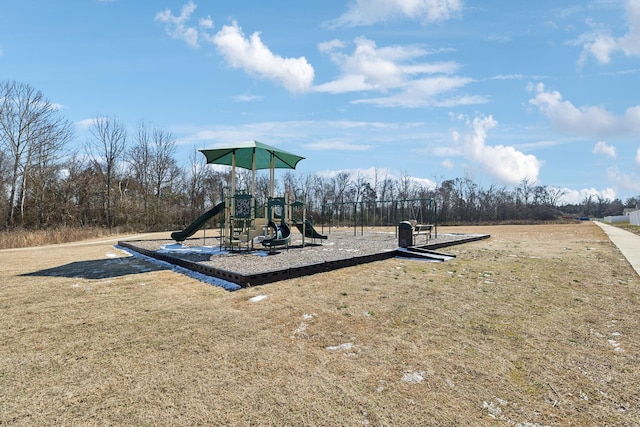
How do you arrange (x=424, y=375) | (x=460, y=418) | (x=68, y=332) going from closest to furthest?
(x=460, y=418), (x=424, y=375), (x=68, y=332)

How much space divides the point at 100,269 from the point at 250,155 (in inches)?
222

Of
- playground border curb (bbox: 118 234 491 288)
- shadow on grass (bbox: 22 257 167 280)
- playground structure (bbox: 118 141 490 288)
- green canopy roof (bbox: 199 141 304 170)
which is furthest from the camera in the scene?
green canopy roof (bbox: 199 141 304 170)

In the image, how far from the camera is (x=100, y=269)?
7.37 m

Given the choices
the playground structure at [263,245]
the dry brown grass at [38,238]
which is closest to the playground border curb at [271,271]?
the playground structure at [263,245]

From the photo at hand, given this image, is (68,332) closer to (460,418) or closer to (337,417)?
(337,417)

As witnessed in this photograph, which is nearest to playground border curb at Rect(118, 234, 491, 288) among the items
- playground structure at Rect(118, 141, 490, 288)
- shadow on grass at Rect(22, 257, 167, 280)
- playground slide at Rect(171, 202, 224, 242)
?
playground structure at Rect(118, 141, 490, 288)

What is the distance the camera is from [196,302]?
4797 mm

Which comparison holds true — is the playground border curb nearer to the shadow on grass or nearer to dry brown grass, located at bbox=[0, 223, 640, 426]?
dry brown grass, located at bbox=[0, 223, 640, 426]

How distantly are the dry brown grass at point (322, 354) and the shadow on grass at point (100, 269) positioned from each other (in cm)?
85

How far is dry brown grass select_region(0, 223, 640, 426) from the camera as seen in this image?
2.29m

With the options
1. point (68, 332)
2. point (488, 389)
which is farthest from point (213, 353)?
point (488, 389)

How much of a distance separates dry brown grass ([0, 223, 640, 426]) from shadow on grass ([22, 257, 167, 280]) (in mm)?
848

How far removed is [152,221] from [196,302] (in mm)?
25688

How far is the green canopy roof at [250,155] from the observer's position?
1027cm
